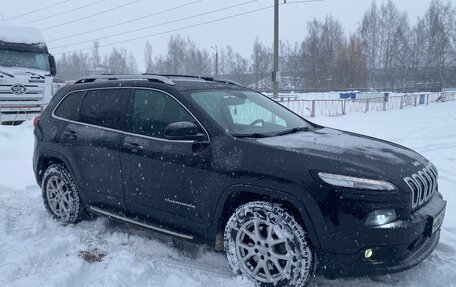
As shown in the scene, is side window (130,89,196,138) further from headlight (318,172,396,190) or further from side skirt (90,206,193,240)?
headlight (318,172,396,190)

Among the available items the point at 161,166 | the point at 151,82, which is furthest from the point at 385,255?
the point at 151,82

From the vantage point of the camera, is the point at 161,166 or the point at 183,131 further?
the point at 161,166

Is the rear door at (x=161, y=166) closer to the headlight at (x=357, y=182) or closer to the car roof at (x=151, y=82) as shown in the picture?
the car roof at (x=151, y=82)

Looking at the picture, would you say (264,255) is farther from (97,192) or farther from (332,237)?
(97,192)

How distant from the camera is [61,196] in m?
4.64

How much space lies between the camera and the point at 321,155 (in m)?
3.08

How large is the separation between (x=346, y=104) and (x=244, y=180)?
2399 centimetres

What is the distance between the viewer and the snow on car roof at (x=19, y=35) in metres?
13.4

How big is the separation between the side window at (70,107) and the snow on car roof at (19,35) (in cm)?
1064

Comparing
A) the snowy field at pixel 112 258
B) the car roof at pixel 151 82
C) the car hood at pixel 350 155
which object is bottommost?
the snowy field at pixel 112 258

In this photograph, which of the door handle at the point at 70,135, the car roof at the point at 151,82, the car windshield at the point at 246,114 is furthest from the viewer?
the door handle at the point at 70,135

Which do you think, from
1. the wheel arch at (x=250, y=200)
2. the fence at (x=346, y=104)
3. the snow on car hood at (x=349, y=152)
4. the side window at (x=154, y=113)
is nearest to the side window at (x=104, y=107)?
the side window at (x=154, y=113)

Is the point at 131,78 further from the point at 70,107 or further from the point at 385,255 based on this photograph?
the point at 385,255

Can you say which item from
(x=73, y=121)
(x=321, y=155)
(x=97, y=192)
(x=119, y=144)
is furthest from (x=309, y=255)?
(x=73, y=121)
